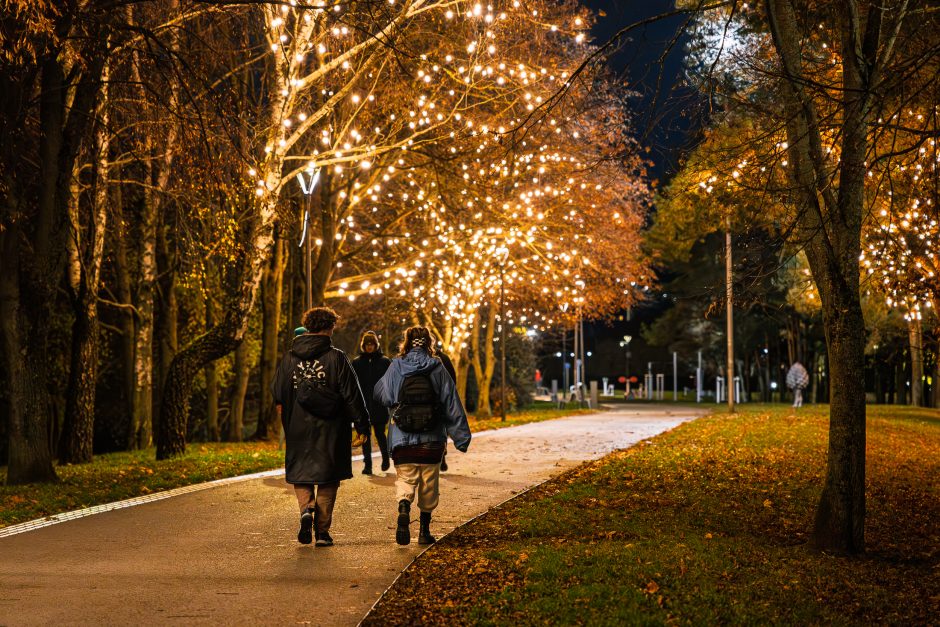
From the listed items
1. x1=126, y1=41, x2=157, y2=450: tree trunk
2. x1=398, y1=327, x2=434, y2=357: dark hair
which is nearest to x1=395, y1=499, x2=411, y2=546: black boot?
x1=398, y1=327, x2=434, y2=357: dark hair

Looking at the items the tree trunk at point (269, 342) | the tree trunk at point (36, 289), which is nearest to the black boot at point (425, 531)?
the tree trunk at point (36, 289)

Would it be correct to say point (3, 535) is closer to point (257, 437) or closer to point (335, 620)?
point (335, 620)

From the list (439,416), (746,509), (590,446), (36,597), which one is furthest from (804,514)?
(590,446)

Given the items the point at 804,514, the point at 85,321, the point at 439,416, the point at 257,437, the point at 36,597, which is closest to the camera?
the point at 36,597

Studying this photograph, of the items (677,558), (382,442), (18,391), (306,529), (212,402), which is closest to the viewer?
(677,558)

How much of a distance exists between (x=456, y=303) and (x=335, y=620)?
2571 cm

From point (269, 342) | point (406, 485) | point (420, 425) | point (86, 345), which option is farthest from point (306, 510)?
point (269, 342)

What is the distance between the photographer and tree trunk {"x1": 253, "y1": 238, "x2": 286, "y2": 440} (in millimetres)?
26469

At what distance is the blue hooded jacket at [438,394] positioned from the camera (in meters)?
8.80

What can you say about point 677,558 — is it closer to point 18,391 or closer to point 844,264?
point 844,264

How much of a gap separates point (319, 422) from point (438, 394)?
107 centimetres

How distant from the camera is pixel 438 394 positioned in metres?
8.89

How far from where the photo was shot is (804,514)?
1106cm

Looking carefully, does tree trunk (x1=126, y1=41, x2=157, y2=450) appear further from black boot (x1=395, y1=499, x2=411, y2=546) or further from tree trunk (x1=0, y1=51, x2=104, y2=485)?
black boot (x1=395, y1=499, x2=411, y2=546)
